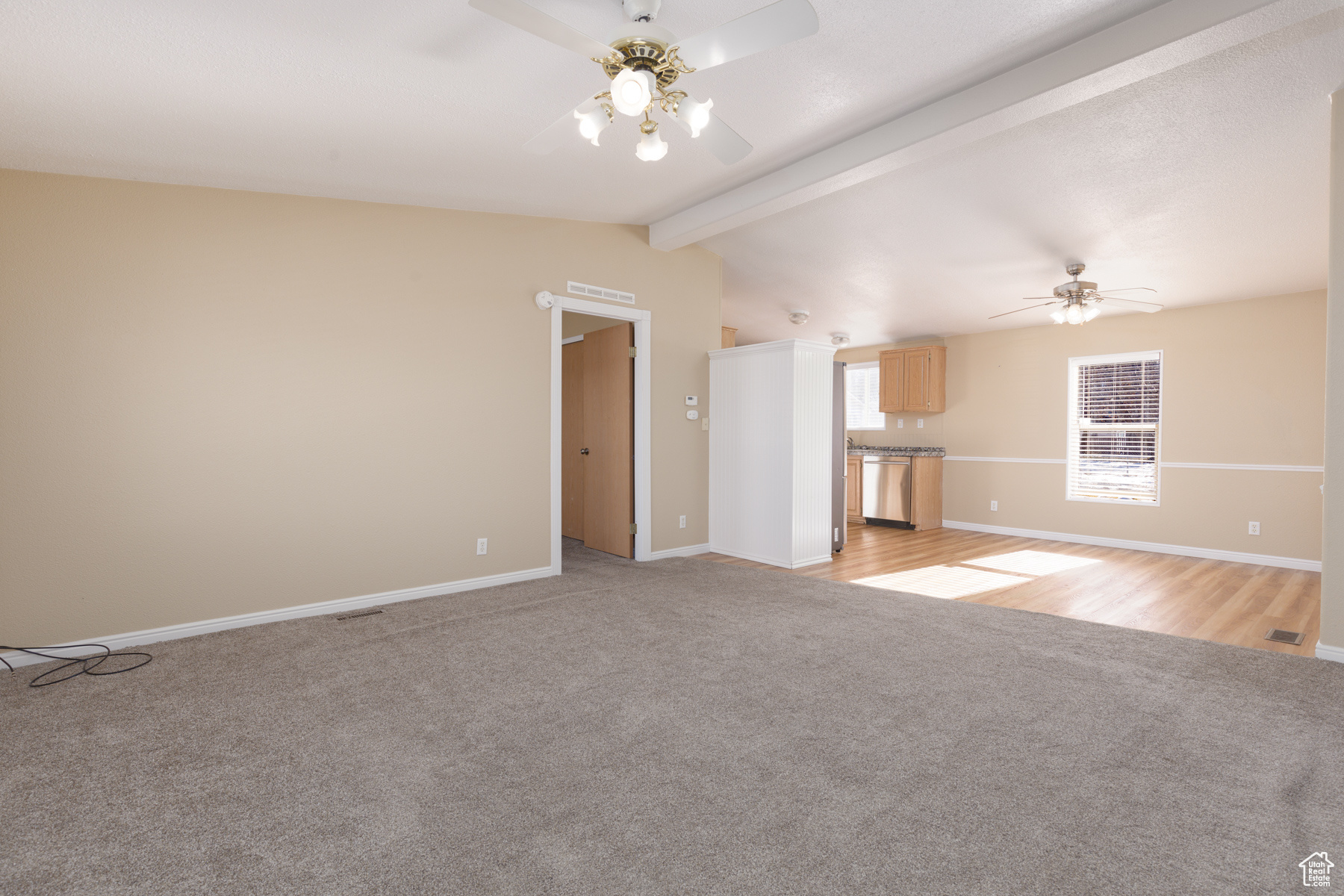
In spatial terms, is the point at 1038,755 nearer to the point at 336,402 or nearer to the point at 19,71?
the point at 336,402

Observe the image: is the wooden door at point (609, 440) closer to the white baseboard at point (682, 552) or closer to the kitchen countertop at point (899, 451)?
the white baseboard at point (682, 552)

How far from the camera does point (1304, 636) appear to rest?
11.2ft

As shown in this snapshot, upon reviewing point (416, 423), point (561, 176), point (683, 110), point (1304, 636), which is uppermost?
point (561, 176)

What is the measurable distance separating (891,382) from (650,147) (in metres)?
6.64

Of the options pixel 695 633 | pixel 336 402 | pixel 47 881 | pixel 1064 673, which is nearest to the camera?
pixel 47 881

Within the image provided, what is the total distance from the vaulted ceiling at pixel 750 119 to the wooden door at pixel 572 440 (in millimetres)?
1843

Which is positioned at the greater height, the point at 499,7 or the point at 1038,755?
the point at 499,7

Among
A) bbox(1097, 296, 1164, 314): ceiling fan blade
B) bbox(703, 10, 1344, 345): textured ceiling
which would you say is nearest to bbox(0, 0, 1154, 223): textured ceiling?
bbox(703, 10, 1344, 345): textured ceiling

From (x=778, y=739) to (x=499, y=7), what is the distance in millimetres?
2536

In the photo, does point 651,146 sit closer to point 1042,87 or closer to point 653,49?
point 653,49

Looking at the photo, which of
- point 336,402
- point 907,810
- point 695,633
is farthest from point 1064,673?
point 336,402

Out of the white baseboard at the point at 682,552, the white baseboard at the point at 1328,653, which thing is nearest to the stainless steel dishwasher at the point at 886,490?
the white baseboard at the point at 682,552

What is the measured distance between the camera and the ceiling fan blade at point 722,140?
2.40 metres

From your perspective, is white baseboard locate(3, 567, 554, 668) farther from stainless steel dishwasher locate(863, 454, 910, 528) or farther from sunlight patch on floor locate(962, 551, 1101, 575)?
stainless steel dishwasher locate(863, 454, 910, 528)
